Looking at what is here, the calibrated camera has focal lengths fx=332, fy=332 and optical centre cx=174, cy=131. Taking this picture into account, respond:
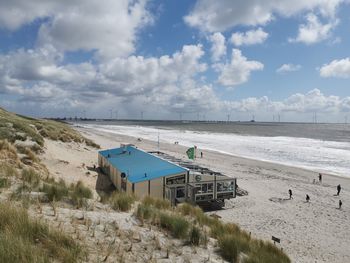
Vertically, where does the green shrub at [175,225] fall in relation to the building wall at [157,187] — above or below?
above

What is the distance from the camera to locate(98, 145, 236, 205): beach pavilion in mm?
19297

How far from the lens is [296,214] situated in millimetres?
20719

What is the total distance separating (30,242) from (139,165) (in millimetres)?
17225

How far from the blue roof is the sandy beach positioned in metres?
2.39

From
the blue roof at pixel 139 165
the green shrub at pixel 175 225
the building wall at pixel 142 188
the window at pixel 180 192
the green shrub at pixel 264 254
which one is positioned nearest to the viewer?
the green shrub at pixel 264 254

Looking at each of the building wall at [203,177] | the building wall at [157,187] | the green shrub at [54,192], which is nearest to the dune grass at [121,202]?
the green shrub at [54,192]

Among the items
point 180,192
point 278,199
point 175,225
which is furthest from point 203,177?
point 175,225

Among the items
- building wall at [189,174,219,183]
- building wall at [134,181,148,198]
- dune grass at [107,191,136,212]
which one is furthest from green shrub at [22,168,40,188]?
building wall at [189,174,219,183]

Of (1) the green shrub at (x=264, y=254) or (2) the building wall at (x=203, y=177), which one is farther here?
(2) the building wall at (x=203, y=177)

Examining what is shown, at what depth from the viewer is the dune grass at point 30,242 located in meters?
4.98

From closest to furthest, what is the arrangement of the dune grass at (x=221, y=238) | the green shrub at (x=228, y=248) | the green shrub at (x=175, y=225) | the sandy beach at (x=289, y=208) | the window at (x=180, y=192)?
the green shrub at (x=228, y=248) → the dune grass at (x=221, y=238) → the green shrub at (x=175, y=225) → the sandy beach at (x=289, y=208) → the window at (x=180, y=192)

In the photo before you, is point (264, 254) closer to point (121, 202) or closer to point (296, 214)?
point (121, 202)

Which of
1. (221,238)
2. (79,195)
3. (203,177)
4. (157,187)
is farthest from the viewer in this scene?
(203,177)

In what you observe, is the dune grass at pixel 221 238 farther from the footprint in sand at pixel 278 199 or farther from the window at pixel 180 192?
the footprint in sand at pixel 278 199
